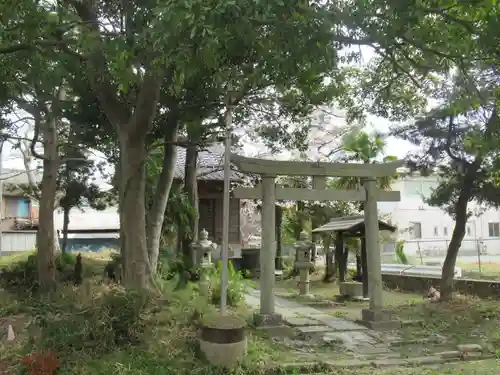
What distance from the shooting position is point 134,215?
394 inches

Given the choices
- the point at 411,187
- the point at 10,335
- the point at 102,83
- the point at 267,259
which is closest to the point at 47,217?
the point at 102,83

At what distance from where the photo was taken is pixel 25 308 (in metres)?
10.7

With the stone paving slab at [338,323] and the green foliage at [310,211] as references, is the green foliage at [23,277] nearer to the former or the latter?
the stone paving slab at [338,323]

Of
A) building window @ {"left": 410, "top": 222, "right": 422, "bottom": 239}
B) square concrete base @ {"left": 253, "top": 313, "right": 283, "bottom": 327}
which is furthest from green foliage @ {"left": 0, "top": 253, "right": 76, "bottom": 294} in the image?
building window @ {"left": 410, "top": 222, "right": 422, "bottom": 239}

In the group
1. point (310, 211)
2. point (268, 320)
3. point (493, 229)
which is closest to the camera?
point (268, 320)

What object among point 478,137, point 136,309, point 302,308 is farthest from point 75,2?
point 302,308

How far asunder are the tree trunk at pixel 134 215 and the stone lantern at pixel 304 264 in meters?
8.57

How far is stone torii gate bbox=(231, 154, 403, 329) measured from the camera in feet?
35.4

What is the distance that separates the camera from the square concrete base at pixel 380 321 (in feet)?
36.1

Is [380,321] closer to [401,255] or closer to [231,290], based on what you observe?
[231,290]

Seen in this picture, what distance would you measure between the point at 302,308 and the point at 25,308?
7.62 m

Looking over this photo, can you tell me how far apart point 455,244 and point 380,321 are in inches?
162

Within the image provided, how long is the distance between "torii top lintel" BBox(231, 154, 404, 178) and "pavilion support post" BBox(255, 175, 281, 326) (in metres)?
0.29

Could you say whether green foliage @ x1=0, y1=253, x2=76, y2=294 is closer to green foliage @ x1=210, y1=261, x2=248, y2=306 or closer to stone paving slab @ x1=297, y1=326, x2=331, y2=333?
green foliage @ x1=210, y1=261, x2=248, y2=306
